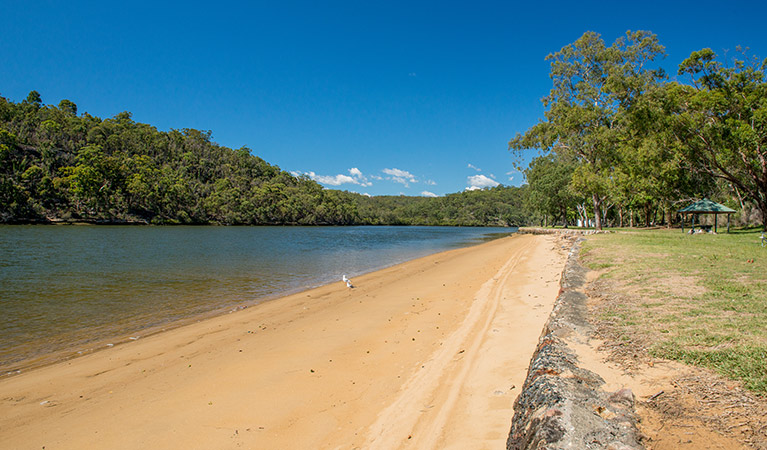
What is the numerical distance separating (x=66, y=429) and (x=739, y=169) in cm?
3551

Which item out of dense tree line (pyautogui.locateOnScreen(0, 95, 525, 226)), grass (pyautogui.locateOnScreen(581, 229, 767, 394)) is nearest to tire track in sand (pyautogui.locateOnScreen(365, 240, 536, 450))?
grass (pyautogui.locateOnScreen(581, 229, 767, 394))

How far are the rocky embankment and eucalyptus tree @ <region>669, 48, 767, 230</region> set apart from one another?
2619 cm

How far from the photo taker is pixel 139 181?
86438mm

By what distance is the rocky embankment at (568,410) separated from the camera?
226 cm

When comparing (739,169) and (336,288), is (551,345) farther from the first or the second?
(739,169)

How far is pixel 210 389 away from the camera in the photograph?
4969 millimetres

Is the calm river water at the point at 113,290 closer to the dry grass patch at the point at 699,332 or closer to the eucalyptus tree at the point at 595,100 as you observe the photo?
the dry grass patch at the point at 699,332

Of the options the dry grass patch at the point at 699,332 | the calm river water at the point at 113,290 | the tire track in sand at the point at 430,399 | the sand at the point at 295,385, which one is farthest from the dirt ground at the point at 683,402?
the calm river water at the point at 113,290

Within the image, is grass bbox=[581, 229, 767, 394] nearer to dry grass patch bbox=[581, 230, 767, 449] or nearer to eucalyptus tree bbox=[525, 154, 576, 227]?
dry grass patch bbox=[581, 230, 767, 449]

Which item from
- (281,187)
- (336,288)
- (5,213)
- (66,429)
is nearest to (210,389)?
(66,429)

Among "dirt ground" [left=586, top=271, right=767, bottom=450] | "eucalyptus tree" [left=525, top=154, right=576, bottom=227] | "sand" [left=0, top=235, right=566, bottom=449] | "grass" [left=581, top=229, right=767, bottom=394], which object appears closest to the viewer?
"dirt ground" [left=586, top=271, right=767, bottom=450]

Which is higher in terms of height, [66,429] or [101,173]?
[101,173]

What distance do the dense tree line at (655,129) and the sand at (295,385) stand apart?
23.1m

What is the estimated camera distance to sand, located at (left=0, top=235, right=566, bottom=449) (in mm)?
3748
